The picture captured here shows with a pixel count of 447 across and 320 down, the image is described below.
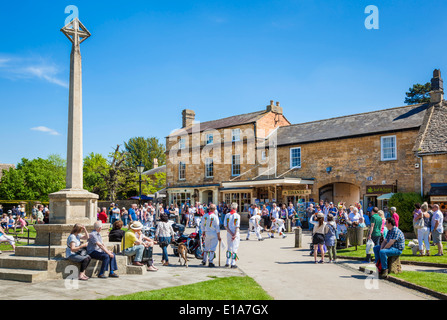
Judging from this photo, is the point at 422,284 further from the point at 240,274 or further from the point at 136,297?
the point at 136,297

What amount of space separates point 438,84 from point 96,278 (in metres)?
23.6

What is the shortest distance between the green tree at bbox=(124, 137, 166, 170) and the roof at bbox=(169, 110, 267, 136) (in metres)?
27.5

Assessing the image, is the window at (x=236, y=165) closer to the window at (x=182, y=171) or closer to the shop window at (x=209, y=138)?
the shop window at (x=209, y=138)

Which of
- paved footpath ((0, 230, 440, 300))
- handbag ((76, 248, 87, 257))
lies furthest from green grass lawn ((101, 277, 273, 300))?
handbag ((76, 248, 87, 257))

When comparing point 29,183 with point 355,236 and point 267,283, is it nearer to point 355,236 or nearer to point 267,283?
point 355,236

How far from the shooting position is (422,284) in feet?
27.3

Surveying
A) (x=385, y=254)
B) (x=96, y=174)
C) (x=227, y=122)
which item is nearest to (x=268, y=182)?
(x=227, y=122)

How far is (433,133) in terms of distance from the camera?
71.2 ft

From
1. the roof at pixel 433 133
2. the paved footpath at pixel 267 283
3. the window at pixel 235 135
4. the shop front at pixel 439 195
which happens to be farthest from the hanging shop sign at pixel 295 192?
the paved footpath at pixel 267 283

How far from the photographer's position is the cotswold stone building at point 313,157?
73.3 feet

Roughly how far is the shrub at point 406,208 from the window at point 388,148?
159 inches

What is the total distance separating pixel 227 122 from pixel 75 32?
1022 inches

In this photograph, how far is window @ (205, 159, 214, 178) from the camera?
1366 inches

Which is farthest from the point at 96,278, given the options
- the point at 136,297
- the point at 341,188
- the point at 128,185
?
the point at 128,185
